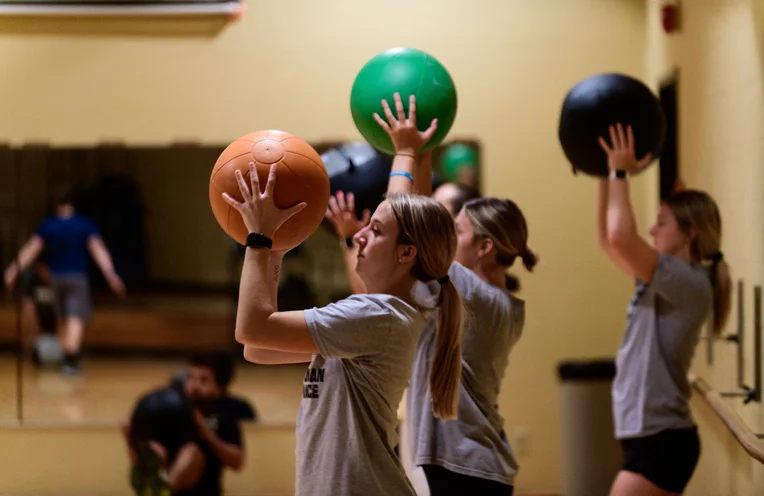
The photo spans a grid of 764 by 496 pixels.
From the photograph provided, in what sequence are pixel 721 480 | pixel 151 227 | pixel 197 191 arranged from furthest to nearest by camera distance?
pixel 151 227 < pixel 197 191 < pixel 721 480

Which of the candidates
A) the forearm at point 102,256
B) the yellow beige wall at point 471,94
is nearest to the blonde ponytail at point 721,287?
the yellow beige wall at point 471,94

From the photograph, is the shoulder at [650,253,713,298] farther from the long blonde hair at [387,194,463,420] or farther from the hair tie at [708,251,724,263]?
the long blonde hair at [387,194,463,420]

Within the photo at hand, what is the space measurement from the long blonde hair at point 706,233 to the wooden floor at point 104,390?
2724mm

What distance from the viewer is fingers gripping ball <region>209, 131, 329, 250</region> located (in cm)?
198

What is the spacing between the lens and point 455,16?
4883mm

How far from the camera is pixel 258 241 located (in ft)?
6.00

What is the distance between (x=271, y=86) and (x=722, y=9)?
8.12ft

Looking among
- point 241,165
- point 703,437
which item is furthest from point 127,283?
point 241,165

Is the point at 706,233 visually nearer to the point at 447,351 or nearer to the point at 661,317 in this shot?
the point at 661,317

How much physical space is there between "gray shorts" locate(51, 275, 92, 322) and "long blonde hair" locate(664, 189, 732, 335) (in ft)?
13.7

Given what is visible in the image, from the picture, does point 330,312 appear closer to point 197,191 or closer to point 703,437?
point 703,437

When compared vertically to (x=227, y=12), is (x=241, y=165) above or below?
below

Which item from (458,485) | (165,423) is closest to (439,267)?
(458,485)

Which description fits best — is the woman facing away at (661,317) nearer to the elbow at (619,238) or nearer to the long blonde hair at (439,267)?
the elbow at (619,238)
